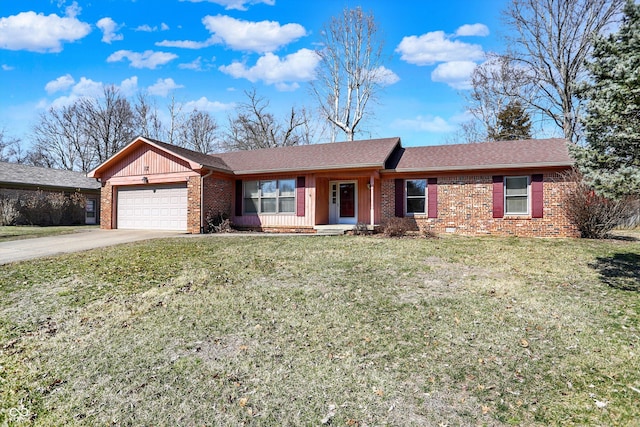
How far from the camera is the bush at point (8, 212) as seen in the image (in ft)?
58.4

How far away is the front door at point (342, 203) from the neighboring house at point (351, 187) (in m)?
0.04

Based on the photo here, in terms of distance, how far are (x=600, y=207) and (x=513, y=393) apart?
34.1 feet

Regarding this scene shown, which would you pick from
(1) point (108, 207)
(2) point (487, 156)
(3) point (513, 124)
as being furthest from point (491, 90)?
(1) point (108, 207)

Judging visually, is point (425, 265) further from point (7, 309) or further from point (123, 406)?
point (7, 309)

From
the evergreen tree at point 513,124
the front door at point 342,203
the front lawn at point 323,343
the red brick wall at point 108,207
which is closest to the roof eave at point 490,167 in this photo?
the front door at point 342,203

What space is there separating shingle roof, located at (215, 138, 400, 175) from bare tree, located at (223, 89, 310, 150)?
15.1 meters

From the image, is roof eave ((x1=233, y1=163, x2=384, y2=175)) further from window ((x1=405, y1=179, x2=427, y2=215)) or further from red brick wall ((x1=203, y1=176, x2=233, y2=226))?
window ((x1=405, y1=179, x2=427, y2=215))

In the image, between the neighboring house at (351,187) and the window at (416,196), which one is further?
the window at (416,196)

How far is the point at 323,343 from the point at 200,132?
124ft

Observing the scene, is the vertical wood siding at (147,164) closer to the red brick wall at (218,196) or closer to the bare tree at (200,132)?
the red brick wall at (218,196)

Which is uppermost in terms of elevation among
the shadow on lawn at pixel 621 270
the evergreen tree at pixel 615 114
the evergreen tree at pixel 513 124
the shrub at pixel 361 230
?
the evergreen tree at pixel 513 124

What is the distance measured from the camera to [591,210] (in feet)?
35.1

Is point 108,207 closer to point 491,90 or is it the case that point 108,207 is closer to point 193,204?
point 193,204

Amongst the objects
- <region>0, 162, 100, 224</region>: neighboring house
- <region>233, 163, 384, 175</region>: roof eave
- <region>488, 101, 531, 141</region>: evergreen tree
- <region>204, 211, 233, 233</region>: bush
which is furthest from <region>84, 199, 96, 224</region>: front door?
<region>488, 101, 531, 141</region>: evergreen tree
